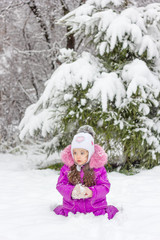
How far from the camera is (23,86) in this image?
32.3 ft

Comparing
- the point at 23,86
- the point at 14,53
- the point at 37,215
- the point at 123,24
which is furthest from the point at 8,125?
the point at 37,215

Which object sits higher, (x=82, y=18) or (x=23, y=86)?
(x=82, y=18)

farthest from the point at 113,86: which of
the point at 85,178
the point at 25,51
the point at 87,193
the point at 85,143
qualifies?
the point at 25,51

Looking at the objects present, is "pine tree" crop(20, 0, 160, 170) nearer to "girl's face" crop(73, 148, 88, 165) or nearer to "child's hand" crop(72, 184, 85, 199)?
"girl's face" crop(73, 148, 88, 165)

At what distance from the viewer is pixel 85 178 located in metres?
2.71

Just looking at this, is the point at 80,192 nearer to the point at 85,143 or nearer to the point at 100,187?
the point at 100,187

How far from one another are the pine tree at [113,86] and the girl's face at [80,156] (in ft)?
6.48

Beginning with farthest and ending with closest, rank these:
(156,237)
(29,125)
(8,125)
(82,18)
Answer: (8,125), (29,125), (82,18), (156,237)

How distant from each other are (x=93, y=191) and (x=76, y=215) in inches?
13.8

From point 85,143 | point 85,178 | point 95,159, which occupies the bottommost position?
point 85,178

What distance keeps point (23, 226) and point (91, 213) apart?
0.71m

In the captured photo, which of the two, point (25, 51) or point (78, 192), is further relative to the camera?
point (25, 51)

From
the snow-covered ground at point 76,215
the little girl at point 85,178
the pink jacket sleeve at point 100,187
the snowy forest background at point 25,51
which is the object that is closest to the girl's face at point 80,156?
the little girl at point 85,178

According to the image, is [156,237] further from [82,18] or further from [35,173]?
[82,18]
